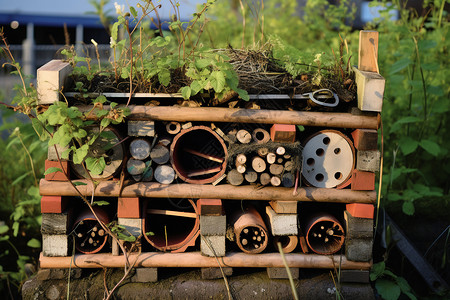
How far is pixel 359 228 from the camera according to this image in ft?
8.91

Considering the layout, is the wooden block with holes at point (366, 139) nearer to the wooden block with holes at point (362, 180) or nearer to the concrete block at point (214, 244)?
the wooden block with holes at point (362, 180)

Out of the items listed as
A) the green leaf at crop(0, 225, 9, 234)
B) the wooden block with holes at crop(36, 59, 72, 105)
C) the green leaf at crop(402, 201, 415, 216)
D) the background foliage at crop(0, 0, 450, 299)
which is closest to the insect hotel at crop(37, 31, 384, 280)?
the wooden block with holes at crop(36, 59, 72, 105)

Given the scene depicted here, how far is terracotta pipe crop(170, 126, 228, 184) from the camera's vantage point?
9.05 feet

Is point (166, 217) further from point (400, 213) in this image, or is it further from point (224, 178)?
point (400, 213)

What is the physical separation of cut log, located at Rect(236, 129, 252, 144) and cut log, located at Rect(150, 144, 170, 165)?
45 cm

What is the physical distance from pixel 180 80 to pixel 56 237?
1.26 meters

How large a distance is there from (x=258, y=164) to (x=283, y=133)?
Answer: 241 millimetres

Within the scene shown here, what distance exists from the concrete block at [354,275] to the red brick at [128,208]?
1.39 m

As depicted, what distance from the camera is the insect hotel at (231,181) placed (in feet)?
8.34

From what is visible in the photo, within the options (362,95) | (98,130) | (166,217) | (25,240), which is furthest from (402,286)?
(25,240)

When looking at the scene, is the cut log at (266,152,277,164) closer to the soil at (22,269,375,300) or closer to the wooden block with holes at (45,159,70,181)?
the soil at (22,269,375,300)

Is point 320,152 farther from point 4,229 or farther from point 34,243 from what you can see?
point 4,229

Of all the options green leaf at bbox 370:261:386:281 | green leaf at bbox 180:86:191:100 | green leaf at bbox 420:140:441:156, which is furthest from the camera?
green leaf at bbox 420:140:441:156

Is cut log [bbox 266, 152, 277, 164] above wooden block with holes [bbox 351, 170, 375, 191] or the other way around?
above
